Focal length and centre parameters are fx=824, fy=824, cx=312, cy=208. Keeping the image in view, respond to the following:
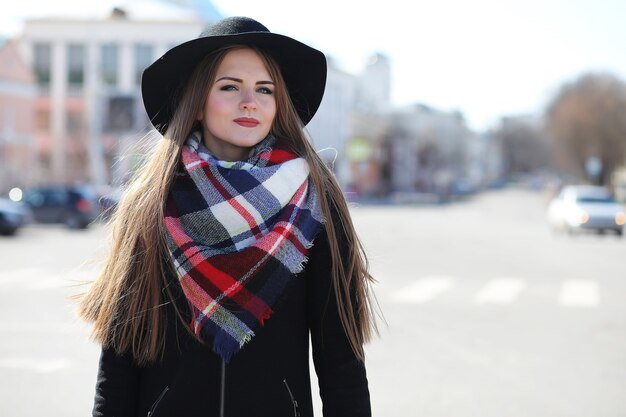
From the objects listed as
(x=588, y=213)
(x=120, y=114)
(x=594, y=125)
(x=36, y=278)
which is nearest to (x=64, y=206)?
(x=36, y=278)

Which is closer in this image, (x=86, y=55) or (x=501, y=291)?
(x=501, y=291)

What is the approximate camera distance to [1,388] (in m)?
6.71

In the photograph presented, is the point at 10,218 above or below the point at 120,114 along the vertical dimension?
below

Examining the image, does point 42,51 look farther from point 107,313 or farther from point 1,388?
point 107,313

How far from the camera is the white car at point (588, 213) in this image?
88.7 ft

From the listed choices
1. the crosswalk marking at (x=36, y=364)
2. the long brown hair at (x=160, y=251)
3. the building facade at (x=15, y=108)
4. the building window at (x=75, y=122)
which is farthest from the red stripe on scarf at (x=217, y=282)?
the building window at (x=75, y=122)

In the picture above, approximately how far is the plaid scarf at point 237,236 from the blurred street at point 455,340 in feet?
1.51

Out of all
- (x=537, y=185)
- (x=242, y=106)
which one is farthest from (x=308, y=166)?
(x=537, y=185)

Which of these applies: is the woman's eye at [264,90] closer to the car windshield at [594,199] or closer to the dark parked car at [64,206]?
the car windshield at [594,199]

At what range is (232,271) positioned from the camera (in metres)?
2.34

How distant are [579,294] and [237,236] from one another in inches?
451

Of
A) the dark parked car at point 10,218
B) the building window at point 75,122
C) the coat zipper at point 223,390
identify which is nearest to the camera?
the coat zipper at point 223,390

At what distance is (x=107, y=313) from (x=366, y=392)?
0.80m

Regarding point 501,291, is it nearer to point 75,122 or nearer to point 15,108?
point 15,108
